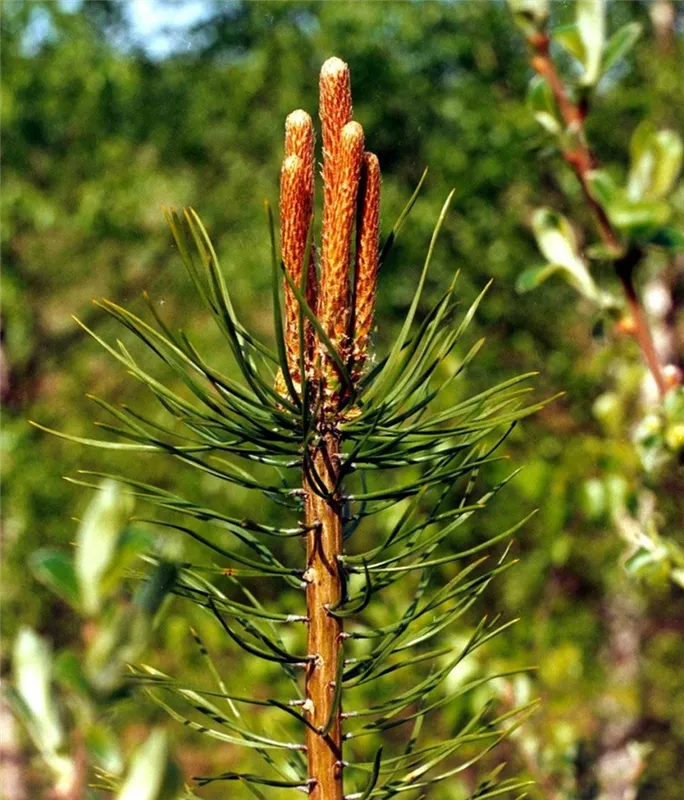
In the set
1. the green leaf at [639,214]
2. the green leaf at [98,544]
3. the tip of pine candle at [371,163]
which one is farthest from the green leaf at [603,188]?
the green leaf at [98,544]

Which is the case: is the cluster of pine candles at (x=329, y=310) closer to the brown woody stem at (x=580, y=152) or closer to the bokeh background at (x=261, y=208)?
the brown woody stem at (x=580, y=152)

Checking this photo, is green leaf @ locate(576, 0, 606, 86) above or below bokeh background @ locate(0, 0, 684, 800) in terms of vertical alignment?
above

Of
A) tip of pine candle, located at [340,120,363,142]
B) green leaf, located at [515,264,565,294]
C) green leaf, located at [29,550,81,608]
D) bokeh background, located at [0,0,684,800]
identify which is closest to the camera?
green leaf, located at [29,550,81,608]

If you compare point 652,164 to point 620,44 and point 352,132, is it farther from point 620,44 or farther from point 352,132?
point 352,132

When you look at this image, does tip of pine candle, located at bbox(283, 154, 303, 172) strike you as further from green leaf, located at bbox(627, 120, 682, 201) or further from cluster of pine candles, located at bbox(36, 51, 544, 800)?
green leaf, located at bbox(627, 120, 682, 201)

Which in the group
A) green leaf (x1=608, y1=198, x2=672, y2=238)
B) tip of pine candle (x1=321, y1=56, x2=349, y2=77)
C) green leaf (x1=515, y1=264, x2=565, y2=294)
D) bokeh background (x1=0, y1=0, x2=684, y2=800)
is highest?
tip of pine candle (x1=321, y1=56, x2=349, y2=77)

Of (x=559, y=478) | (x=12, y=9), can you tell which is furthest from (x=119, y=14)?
(x=559, y=478)

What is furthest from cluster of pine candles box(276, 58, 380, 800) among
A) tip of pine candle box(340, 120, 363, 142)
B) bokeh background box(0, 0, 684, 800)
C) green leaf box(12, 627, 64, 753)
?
bokeh background box(0, 0, 684, 800)

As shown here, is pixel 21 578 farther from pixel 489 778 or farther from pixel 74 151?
pixel 489 778
